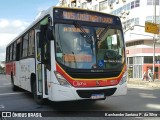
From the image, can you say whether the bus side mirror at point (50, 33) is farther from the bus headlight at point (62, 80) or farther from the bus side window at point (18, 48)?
the bus side window at point (18, 48)

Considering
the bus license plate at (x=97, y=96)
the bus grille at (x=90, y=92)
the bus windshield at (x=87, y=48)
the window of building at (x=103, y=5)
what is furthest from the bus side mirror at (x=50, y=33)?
the window of building at (x=103, y=5)

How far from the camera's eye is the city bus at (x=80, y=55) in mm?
9430

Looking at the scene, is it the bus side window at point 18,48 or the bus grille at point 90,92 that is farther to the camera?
the bus side window at point 18,48

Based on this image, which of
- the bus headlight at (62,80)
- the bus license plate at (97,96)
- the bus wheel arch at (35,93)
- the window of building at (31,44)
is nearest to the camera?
the bus headlight at (62,80)

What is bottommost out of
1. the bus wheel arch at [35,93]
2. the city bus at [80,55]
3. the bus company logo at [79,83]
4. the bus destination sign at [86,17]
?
the bus wheel arch at [35,93]

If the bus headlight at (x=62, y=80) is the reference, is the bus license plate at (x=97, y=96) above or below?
below

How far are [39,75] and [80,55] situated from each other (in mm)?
2209

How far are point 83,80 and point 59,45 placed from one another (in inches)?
49.7

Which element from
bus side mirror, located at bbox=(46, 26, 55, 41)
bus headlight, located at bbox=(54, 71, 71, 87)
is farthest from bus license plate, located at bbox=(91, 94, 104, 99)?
bus side mirror, located at bbox=(46, 26, 55, 41)

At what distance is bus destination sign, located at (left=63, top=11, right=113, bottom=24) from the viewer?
1001cm

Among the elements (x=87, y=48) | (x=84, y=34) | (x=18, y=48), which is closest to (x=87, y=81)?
(x=87, y=48)

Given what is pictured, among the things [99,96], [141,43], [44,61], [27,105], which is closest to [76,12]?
[44,61]

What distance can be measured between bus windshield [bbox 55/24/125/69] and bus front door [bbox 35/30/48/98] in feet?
4.14

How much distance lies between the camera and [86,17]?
10.2 metres
